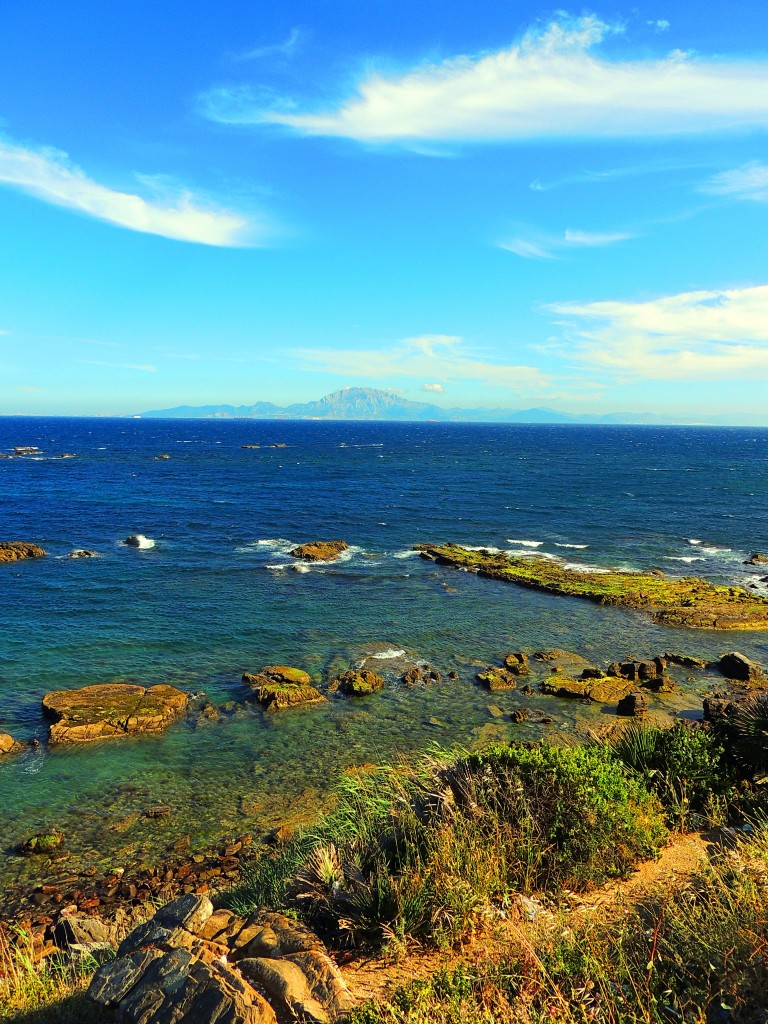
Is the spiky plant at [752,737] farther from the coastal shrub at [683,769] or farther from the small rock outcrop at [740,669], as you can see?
the small rock outcrop at [740,669]

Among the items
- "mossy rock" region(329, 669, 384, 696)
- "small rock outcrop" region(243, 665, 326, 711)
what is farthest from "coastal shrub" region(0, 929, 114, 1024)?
"mossy rock" region(329, 669, 384, 696)

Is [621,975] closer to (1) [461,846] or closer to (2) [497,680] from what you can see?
(1) [461,846]

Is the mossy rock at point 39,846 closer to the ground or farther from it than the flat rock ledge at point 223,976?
closer to the ground

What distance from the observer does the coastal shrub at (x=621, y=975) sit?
5539 millimetres

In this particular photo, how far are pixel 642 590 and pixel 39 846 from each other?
3688 cm

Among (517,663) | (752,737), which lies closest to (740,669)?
(517,663)

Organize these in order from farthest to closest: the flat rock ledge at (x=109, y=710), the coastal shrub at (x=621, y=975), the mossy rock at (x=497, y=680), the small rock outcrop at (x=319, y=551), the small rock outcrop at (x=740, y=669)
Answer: the small rock outcrop at (x=319, y=551), the small rock outcrop at (x=740, y=669), the mossy rock at (x=497, y=680), the flat rock ledge at (x=109, y=710), the coastal shrub at (x=621, y=975)

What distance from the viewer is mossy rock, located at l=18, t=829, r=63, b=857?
54.5 ft

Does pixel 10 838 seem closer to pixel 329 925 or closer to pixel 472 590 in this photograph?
pixel 329 925

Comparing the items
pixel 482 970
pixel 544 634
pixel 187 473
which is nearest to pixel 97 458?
pixel 187 473

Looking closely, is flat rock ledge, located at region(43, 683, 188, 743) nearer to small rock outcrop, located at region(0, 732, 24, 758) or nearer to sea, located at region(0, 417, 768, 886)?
sea, located at region(0, 417, 768, 886)

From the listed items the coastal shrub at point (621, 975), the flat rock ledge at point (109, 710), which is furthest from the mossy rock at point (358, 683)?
the coastal shrub at point (621, 975)

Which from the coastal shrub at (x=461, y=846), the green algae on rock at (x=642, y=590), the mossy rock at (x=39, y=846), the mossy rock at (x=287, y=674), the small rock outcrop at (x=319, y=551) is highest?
the coastal shrub at (x=461, y=846)

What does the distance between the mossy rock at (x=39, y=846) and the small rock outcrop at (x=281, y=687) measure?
9557 millimetres
